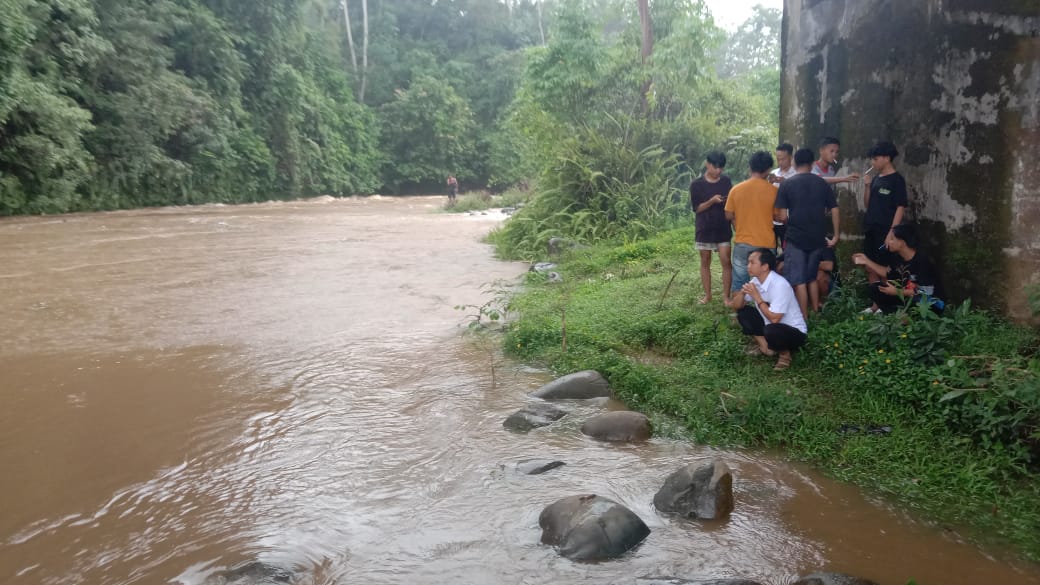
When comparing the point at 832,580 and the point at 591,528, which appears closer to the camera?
the point at 832,580

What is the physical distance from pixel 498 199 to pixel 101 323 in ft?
76.4

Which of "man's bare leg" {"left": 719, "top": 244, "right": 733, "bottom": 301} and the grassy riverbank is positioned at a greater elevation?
"man's bare leg" {"left": 719, "top": 244, "right": 733, "bottom": 301}

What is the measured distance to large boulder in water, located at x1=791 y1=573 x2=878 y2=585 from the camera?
3195 millimetres

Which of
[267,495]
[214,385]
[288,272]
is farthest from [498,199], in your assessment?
[267,495]

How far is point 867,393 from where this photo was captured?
16.6 feet

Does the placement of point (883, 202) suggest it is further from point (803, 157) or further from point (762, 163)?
point (762, 163)

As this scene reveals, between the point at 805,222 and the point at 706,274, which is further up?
the point at 805,222

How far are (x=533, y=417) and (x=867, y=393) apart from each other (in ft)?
7.57

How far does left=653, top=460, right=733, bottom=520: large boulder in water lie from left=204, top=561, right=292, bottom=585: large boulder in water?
1.95 meters

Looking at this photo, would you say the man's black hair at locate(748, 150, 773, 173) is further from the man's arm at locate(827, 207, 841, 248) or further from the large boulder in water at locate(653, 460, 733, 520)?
the large boulder in water at locate(653, 460, 733, 520)

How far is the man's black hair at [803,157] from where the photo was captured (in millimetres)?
6192

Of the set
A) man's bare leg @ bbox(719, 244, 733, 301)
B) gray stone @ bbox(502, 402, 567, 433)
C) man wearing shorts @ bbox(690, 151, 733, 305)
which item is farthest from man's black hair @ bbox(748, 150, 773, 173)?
gray stone @ bbox(502, 402, 567, 433)

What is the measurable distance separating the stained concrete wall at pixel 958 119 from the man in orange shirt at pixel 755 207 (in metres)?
0.81

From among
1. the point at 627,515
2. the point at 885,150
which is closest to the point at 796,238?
the point at 885,150
